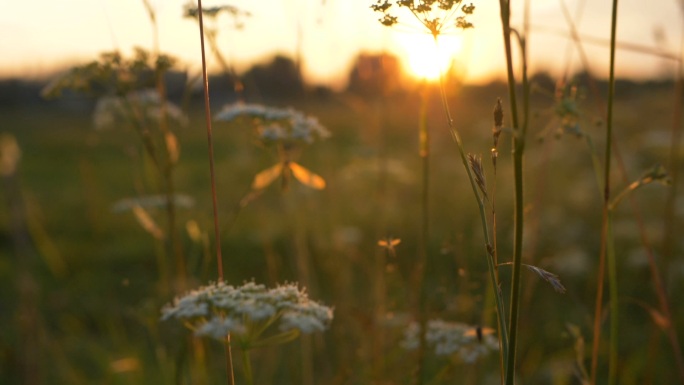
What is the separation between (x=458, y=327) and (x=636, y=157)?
748 centimetres

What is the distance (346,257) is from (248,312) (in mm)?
2394

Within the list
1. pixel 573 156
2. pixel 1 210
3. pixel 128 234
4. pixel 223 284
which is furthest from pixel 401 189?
pixel 223 284

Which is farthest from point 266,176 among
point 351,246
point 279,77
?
point 279,77

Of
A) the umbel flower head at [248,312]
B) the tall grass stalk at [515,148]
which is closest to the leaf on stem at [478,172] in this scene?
the tall grass stalk at [515,148]

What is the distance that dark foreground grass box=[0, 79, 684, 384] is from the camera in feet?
7.17

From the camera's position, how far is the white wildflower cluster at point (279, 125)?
5.86 ft

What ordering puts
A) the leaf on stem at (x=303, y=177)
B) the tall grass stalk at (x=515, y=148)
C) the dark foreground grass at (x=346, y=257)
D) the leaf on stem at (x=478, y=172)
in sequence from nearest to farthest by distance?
the tall grass stalk at (x=515, y=148)
the leaf on stem at (x=478, y=172)
the leaf on stem at (x=303, y=177)
the dark foreground grass at (x=346, y=257)

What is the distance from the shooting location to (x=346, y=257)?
137 inches

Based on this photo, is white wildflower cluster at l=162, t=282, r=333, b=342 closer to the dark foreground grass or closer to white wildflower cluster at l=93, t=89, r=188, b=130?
the dark foreground grass

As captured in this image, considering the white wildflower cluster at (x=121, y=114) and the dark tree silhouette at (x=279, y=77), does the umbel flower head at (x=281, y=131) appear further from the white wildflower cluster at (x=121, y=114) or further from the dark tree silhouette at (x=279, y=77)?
the white wildflower cluster at (x=121, y=114)

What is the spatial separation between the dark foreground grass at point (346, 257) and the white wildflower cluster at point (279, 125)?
0.10m

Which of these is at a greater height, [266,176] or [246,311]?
[266,176]

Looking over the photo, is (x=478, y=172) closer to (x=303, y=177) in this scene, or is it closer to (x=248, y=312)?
(x=248, y=312)

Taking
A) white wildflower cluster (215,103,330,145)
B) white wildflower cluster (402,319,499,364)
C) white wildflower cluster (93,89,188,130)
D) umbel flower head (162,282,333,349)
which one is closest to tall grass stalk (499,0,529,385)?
umbel flower head (162,282,333,349)
